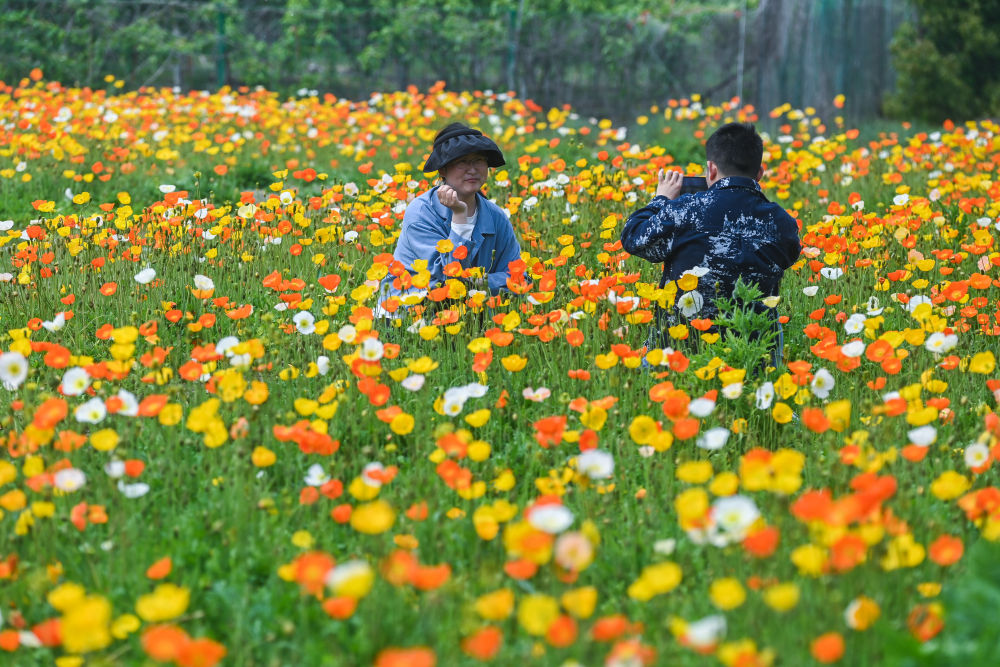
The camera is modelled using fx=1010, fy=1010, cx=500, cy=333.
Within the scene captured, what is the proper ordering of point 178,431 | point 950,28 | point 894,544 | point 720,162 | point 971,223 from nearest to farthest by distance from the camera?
point 894,544 < point 178,431 < point 720,162 < point 971,223 < point 950,28

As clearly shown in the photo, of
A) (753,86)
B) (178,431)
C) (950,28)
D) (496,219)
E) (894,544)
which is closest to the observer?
(894,544)

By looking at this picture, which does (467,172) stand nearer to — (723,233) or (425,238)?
(425,238)

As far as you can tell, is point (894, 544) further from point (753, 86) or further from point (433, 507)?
point (753, 86)

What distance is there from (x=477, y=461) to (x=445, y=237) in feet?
4.97

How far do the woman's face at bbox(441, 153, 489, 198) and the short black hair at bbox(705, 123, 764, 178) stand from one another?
989mm

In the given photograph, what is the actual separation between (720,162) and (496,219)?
3.47 ft

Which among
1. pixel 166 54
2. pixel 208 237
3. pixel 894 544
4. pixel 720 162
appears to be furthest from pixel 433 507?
pixel 166 54

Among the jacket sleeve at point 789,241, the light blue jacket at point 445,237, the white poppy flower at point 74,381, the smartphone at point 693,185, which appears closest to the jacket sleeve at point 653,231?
the smartphone at point 693,185

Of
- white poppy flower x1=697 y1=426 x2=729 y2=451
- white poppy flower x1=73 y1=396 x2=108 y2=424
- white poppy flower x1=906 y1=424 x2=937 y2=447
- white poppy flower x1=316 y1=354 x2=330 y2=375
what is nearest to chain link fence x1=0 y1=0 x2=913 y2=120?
white poppy flower x1=316 y1=354 x2=330 y2=375

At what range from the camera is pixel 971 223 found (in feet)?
16.9

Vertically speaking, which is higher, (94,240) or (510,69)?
(510,69)

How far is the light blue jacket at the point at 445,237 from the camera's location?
418 centimetres

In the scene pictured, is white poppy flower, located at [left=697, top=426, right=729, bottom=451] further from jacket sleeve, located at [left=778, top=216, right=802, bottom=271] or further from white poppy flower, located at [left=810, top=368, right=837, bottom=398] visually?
jacket sleeve, located at [left=778, top=216, right=802, bottom=271]

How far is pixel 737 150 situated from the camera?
3.66 metres
